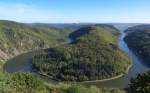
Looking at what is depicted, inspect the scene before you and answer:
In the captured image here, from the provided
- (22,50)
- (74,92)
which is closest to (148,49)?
(22,50)

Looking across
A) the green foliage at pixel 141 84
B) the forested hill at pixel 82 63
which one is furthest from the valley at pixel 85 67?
the green foliage at pixel 141 84

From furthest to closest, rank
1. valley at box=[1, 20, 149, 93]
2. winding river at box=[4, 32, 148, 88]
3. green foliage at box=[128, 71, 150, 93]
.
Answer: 1. valley at box=[1, 20, 149, 93]
2. winding river at box=[4, 32, 148, 88]
3. green foliage at box=[128, 71, 150, 93]

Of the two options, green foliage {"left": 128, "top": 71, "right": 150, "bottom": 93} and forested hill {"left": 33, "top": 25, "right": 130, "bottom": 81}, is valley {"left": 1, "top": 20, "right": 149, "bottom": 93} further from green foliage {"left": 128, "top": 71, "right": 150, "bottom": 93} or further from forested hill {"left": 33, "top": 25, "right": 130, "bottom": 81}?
green foliage {"left": 128, "top": 71, "right": 150, "bottom": 93}

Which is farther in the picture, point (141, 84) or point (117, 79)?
point (117, 79)

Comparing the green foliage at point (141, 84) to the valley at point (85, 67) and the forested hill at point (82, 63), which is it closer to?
the valley at point (85, 67)

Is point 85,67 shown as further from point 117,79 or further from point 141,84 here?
point 141,84

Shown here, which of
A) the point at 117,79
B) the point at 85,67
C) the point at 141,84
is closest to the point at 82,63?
the point at 85,67

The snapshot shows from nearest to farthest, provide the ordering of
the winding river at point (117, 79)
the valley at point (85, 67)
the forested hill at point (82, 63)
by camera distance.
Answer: the winding river at point (117, 79)
the valley at point (85, 67)
the forested hill at point (82, 63)

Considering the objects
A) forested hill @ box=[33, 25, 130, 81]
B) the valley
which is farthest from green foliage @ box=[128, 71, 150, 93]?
forested hill @ box=[33, 25, 130, 81]
